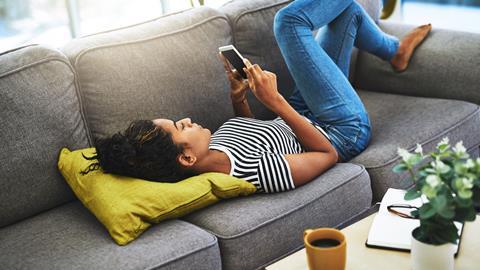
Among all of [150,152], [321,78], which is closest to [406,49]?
[321,78]

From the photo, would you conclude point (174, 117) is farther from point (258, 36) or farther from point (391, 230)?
point (391, 230)

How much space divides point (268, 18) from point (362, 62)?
585 millimetres

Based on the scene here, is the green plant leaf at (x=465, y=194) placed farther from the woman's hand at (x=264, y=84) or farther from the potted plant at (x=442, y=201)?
the woman's hand at (x=264, y=84)

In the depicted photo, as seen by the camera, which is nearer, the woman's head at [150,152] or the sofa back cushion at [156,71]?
the woman's head at [150,152]

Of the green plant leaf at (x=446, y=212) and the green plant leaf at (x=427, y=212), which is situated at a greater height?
the green plant leaf at (x=446, y=212)

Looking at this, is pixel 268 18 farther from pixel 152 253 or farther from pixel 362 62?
pixel 152 253

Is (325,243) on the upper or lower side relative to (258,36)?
lower

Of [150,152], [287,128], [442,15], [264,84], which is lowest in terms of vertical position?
[442,15]

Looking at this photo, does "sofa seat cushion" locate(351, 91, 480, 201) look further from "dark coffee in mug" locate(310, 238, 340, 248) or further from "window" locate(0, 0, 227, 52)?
"window" locate(0, 0, 227, 52)

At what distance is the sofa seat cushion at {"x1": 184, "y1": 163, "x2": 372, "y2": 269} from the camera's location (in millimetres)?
1742

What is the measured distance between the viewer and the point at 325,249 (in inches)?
50.9

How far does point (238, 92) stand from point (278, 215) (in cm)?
60

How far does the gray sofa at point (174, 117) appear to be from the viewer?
1.72 m

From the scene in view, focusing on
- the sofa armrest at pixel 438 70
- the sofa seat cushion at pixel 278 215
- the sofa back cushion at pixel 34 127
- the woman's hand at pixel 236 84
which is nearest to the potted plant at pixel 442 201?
the sofa seat cushion at pixel 278 215
